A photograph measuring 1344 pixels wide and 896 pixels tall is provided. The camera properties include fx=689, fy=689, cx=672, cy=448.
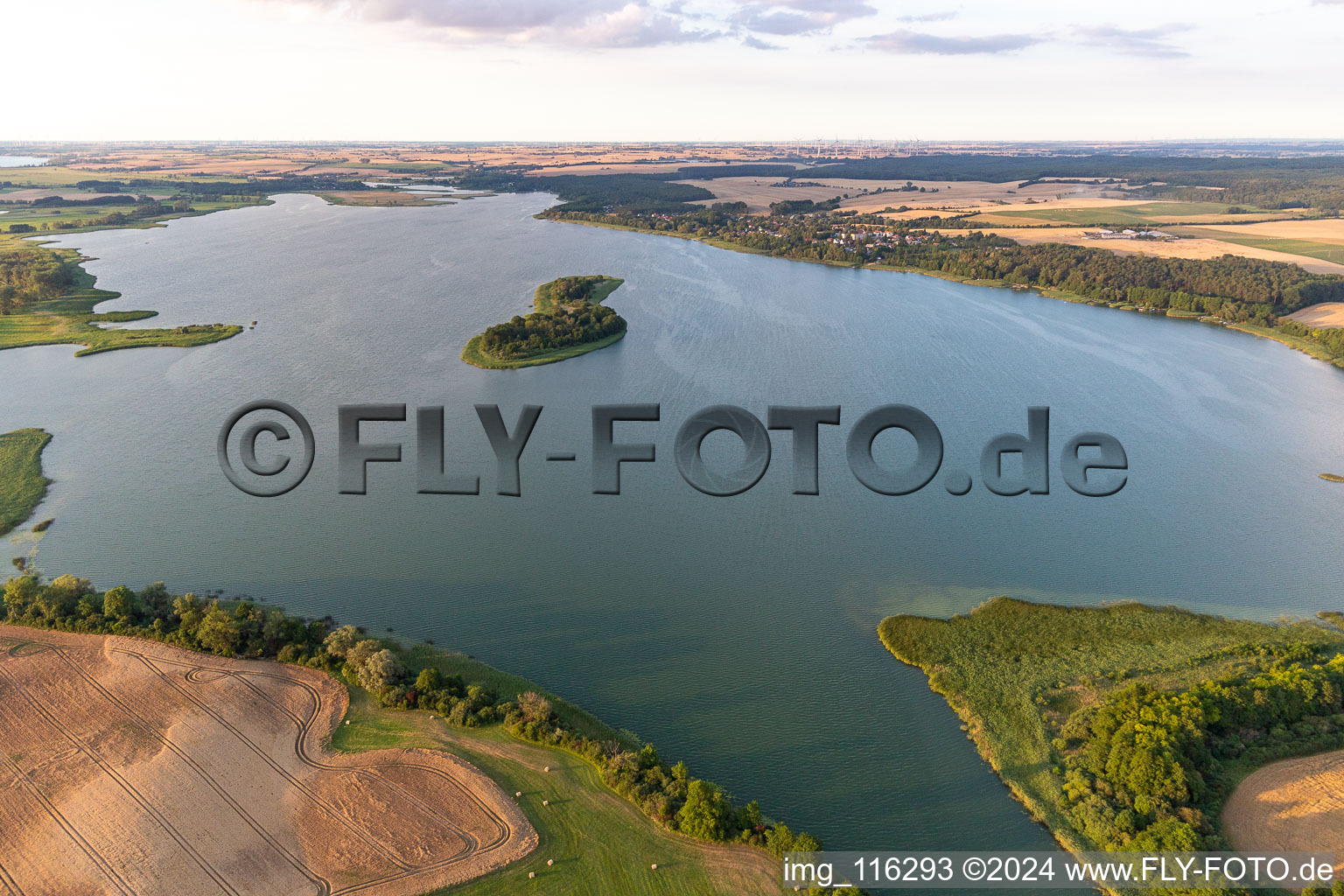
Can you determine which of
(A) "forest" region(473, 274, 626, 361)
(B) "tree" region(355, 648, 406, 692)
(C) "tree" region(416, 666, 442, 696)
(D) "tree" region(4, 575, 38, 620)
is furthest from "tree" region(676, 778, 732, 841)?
(A) "forest" region(473, 274, 626, 361)

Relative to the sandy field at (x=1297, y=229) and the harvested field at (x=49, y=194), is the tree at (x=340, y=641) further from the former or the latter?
the harvested field at (x=49, y=194)

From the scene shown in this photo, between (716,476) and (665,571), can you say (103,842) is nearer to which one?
(665,571)

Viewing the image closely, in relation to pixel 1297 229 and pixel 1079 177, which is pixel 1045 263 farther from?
pixel 1079 177

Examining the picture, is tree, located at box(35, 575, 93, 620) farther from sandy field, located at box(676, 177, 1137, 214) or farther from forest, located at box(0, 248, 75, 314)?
sandy field, located at box(676, 177, 1137, 214)

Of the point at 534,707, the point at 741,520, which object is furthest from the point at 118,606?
the point at 741,520

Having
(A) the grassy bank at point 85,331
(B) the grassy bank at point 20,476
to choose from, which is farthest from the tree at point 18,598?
(A) the grassy bank at point 85,331
